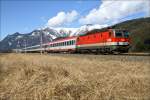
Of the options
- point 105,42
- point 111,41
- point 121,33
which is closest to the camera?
point 111,41

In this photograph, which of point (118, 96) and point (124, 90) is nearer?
point (118, 96)

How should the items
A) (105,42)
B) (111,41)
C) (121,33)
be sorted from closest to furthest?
(111,41) → (105,42) → (121,33)

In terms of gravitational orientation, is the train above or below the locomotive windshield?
below

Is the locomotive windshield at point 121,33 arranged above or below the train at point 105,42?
above

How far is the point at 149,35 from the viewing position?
75062 millimetres

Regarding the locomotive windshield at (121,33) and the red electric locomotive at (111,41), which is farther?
the locomotive windshield at (121,33)

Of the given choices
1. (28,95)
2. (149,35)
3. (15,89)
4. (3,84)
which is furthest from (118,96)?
(149,35)

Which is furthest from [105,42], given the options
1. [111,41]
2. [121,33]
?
[121,33]

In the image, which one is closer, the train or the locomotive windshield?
the train

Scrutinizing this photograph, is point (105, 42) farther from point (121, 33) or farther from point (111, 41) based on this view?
point (121, 33)

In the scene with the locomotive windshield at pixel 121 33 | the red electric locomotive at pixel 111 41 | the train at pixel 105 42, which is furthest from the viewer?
the locomotive windshield at pixel 121 33

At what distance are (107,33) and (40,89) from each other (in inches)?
1072

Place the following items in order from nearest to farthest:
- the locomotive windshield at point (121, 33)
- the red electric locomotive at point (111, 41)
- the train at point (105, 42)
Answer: the red electric locomotive at point (111, 41)
the train at point (105, 42)
the locomotive windshield at point (121, 33)

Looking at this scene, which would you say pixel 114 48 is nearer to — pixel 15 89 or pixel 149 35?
pixel 15 89
